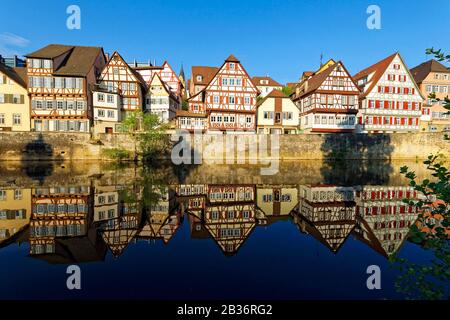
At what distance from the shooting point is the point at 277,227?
11062 mm

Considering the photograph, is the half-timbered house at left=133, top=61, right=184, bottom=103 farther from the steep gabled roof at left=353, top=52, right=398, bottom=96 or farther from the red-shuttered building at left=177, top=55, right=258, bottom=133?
the steep gabled roof at left=353, top=52, right=398, bottom=96

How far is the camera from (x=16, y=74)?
40500mm

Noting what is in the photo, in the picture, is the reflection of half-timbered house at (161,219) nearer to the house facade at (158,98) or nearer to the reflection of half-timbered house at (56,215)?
the reflection of half-timbered house at (56,215)

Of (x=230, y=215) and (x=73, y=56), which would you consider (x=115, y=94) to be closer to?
(x=73, y=56)

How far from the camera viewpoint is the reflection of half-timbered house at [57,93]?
3697 centimetres

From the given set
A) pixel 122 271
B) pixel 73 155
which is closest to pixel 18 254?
pixel 122 271

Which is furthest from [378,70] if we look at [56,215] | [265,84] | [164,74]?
[56,215]

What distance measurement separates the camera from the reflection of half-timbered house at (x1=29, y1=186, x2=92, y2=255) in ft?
29.9

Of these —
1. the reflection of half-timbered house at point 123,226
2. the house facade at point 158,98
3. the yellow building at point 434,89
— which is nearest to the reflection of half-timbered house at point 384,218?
the reflection of half-timbered house at point 123,226

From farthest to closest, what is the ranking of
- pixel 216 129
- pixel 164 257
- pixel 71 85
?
pixel 216 129, pixel 71 85, pixel 164 257

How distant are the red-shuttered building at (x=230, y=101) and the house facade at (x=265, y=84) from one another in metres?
21.4

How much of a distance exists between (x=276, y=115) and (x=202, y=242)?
36258mm

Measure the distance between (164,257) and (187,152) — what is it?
30.6m
